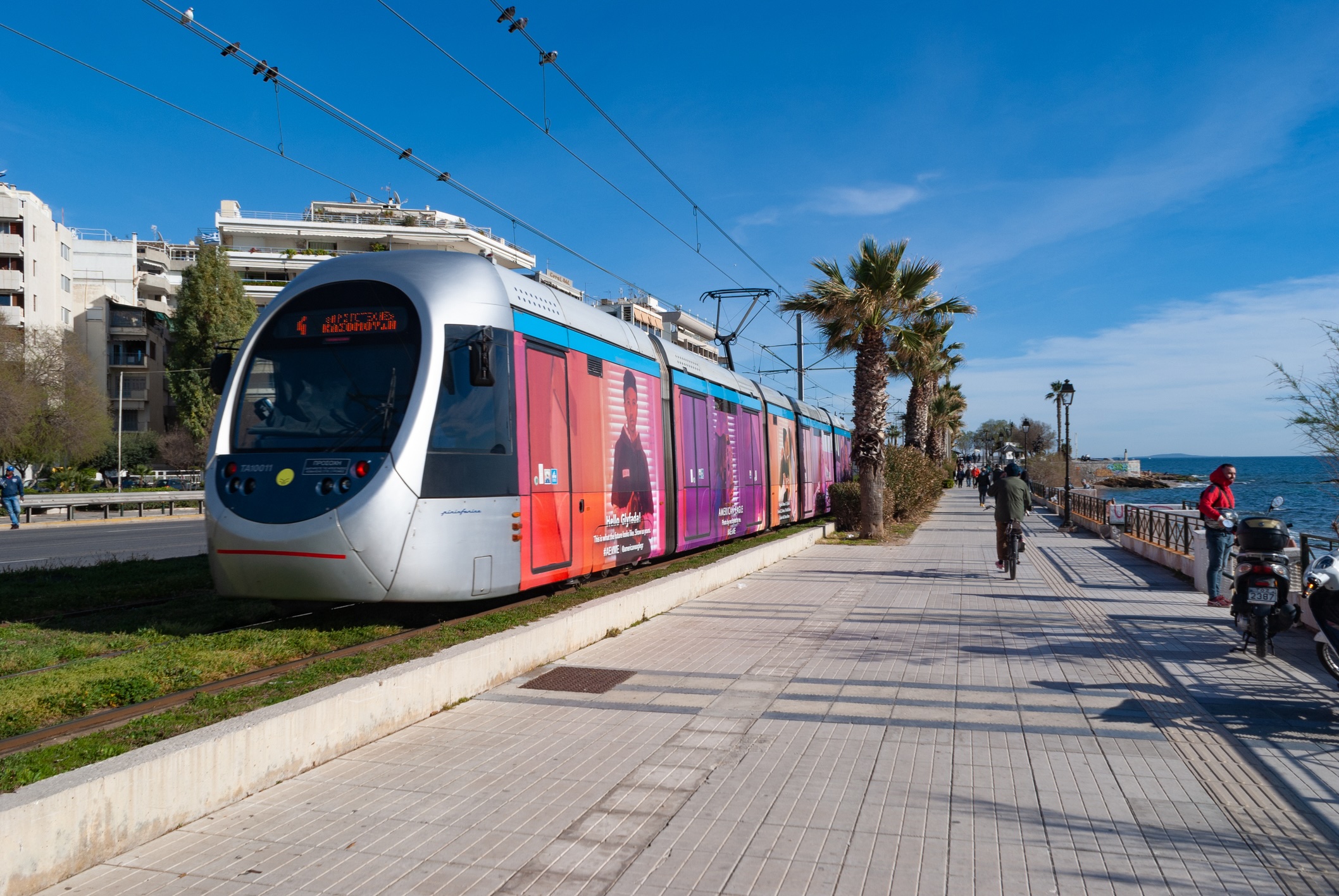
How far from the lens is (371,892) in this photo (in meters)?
3.51

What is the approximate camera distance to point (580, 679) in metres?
7.27

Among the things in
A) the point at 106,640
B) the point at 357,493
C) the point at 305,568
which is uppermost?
the point at 357,493

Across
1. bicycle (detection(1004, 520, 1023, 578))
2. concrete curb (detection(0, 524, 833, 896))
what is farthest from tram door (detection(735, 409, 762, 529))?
concrete curb (detection(0, 524, 833, 896))

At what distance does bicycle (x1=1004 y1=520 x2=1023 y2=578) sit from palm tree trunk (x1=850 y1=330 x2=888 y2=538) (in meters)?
6.93

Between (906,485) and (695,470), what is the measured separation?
13783 mm

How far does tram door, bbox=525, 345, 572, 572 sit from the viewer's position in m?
8.98

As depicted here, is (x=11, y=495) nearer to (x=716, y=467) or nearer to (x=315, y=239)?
(x=716, y=467)

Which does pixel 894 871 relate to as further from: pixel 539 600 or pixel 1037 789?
pixel 539 600

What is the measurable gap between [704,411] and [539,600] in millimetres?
6179

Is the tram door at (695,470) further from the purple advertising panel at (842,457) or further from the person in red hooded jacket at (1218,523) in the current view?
the purple advertising panel at (842,457)

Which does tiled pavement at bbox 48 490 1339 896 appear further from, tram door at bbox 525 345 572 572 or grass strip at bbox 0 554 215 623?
grass strip at bbox 0 554 215 623

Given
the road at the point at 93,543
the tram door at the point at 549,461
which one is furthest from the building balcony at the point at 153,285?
the tram door at the point at 549,461

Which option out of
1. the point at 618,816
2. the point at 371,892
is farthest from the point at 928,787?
the point at 371,892

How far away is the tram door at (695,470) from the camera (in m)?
14.2
